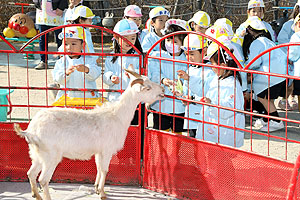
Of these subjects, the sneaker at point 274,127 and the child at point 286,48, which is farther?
the child at point 286,48

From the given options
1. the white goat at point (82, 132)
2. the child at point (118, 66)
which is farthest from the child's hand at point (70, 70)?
the white goat at point (82, 132)

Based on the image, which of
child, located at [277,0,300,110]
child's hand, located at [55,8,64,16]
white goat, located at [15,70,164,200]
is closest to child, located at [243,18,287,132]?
child, located at [277,0,300,110]

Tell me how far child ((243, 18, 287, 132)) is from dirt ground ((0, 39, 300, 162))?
356 millimetres

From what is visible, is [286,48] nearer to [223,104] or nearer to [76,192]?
[223,104]

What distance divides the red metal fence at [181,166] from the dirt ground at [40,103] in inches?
7.2

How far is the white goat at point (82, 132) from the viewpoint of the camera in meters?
5.20

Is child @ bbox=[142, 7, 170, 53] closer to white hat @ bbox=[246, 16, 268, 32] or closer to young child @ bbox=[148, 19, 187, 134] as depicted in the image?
white hat @ bbox=[246, 16, 268, 32]

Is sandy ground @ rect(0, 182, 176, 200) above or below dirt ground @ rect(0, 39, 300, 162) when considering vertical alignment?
below

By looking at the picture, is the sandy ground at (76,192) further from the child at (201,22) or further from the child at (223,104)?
the child at (201,22)

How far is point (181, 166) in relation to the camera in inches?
225

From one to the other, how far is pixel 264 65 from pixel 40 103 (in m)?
4.01

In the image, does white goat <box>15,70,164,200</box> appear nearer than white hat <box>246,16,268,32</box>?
Yes

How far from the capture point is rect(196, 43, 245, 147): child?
5535 mm

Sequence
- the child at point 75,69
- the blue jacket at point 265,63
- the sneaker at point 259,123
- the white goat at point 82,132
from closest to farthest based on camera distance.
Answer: the white goat at point 82,132
the child at point 75,69
the blue jacket at point 265,63
the sneaker at point 259,123
